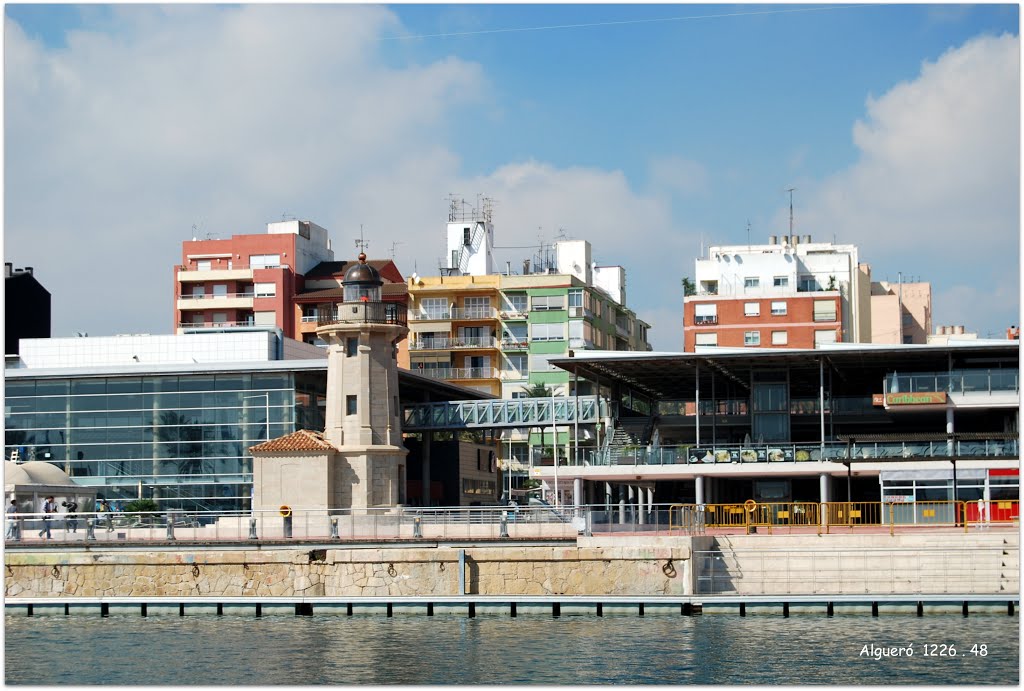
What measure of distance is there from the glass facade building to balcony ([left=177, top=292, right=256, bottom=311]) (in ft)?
136

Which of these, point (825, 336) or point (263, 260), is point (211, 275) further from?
point (825, 336)

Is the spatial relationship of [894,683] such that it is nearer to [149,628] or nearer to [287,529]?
[149,628]

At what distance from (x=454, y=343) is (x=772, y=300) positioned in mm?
23350

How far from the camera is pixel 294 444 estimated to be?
60.4 m

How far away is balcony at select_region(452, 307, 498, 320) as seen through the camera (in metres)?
106

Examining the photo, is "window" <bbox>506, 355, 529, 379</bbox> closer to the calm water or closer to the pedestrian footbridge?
the pedestrian footbridge

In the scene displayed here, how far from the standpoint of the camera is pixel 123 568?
161 ft

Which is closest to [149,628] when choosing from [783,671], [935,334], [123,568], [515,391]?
[123,568]

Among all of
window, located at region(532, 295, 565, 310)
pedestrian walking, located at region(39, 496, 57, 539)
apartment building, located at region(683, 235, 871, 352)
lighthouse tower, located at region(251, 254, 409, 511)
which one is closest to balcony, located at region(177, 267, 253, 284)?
window, located at region(532, 295, 565, 310)

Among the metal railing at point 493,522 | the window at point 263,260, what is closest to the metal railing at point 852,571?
the metal railing at point 493,522

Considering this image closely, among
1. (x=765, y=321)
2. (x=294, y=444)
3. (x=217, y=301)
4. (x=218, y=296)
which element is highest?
(x=218, y=296)

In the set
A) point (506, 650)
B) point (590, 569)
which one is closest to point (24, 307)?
point (590, 569)

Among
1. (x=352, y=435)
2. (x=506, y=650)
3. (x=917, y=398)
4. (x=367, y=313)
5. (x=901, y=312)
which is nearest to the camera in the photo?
(x=506, y=650)

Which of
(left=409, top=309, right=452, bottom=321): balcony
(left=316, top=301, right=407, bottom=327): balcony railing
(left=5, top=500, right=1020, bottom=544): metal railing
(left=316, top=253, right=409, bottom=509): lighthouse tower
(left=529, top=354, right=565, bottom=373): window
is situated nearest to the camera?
(left=5, top=500, right=1020, bottom=544): metal railing
